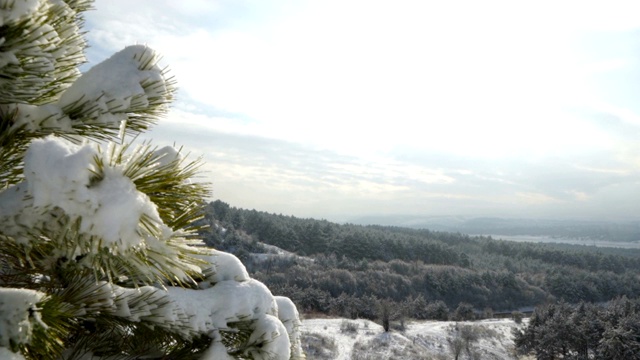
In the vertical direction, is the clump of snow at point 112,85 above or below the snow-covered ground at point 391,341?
above

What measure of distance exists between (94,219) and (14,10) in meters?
0.83

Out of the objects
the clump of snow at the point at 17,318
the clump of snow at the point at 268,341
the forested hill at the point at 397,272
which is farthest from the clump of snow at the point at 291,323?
the forested hill at the point at 397,272

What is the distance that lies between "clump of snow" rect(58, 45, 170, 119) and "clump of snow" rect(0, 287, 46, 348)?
75 cm

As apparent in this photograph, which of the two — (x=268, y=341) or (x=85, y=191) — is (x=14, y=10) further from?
(x=268, y=341)

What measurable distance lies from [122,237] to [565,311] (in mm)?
47307

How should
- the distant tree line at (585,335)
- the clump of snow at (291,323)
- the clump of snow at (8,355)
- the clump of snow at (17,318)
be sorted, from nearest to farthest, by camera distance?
the clump of snow at (8,355), the clump of snow at (17,318), the clump of snow at (291,323), the distant tree line at (585,335)

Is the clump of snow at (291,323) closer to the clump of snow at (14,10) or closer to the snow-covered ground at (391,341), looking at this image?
the clump of snow at (14,10)

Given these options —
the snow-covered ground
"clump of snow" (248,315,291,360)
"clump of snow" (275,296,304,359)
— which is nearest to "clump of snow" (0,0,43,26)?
"clump of snow" (248,315,291,360)

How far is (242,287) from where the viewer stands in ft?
7.93

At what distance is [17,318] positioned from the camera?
1.46 metres

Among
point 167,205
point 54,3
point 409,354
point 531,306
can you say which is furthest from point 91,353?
point 531,306

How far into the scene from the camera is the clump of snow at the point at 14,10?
1.39m

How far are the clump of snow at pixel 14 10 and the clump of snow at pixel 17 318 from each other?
979 mm

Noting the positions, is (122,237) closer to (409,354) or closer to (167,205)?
(167,205)
